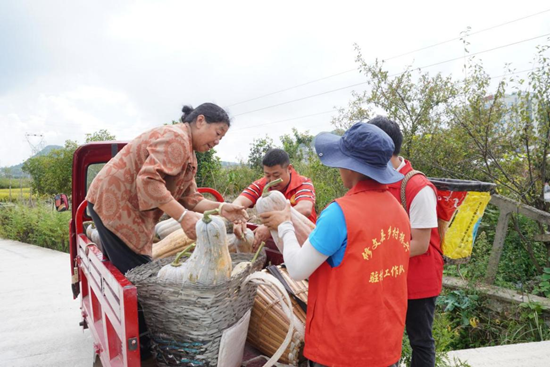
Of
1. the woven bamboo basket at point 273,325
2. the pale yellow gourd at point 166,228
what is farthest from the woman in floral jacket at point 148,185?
the pale yellow gourd at point 166,228

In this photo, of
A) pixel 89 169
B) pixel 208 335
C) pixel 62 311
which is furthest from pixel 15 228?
pixel 208 335

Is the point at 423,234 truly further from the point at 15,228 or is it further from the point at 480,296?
the point at 15,228

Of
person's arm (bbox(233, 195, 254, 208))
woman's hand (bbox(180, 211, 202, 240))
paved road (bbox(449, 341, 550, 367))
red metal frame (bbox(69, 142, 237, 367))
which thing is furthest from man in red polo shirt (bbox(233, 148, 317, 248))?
paved road (bbox(449, 341, 550, 367))

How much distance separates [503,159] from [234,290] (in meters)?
5.34

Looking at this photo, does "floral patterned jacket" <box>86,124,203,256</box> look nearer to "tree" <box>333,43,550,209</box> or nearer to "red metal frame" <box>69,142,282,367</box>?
"red metal frame" <box>69,142,282,367</box>

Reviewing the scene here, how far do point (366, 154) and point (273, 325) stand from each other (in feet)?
Answer: 3.22

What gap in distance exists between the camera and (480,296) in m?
4.70

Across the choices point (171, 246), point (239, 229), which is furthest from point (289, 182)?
point (171, 246)

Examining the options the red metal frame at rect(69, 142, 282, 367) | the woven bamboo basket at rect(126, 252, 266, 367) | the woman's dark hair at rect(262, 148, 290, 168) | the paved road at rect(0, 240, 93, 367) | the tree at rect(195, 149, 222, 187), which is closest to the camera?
the woven bamboo basket at rect(126, 252, 266, 367)

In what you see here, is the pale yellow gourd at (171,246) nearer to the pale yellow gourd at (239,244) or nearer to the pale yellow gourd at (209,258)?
the pale yellow gourd at (239,244)

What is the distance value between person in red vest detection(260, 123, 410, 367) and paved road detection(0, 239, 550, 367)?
2382 millimetres

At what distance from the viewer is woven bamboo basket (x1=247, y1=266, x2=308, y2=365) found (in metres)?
1.93

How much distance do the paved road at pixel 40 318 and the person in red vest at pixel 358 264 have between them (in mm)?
3528

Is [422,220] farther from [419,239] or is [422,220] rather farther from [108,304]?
[108,304]
